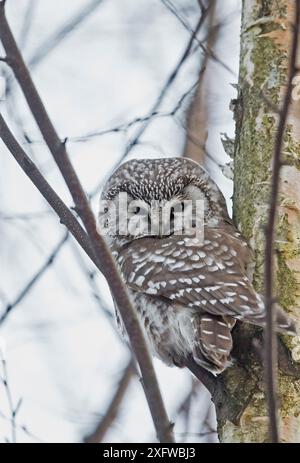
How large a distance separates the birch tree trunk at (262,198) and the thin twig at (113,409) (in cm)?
119

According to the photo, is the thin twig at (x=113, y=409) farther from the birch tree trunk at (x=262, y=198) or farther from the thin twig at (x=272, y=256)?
the thin twig at (x=272, y=256)

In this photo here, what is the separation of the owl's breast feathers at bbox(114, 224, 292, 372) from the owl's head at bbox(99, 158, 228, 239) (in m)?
0.14

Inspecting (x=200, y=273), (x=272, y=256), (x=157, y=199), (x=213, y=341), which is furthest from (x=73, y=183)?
(x=157, y=199)

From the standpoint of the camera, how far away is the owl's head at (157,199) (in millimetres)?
3777

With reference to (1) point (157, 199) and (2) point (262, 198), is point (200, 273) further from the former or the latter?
(1) point (157, 199)

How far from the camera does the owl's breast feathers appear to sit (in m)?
2.95

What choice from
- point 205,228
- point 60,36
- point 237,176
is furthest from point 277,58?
point 60,36

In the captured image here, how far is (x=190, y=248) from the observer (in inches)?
134


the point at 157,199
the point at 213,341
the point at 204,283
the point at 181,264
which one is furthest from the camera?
the point at 157,199

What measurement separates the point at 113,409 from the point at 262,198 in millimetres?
1582

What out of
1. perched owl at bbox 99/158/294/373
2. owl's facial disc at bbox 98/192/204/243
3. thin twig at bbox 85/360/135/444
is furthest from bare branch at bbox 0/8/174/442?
thin twig at bbox 85/360/135/444

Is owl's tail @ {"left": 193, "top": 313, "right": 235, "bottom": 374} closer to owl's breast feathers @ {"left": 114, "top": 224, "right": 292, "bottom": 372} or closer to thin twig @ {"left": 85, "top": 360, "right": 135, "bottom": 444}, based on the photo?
owl's breast feathers @ {"left": 114, "top": 224, "right": 292, "bottom": 372}

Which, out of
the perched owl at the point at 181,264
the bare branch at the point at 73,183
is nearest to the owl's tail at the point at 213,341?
the perched owl at the point at 181,264

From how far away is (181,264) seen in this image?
10.8 feet
